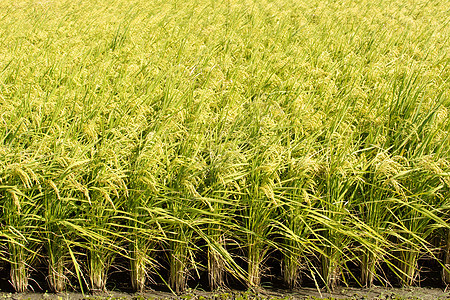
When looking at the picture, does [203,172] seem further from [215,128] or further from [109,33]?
[109,33]

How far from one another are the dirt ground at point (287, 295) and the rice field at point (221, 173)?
58 mm

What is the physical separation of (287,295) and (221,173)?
0.70m

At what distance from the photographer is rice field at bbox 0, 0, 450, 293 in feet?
7.77

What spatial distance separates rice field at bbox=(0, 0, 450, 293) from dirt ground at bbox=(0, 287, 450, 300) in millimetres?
58

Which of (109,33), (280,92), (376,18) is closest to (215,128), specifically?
(280,92)

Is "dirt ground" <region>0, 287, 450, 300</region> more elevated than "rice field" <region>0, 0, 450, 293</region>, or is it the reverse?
"rice field" <region>0, 0, 450, 293</region>

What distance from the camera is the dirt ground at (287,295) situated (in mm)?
2365

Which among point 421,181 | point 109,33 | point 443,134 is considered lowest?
point 421,181

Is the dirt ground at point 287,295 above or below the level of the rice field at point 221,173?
below

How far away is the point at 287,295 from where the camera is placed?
2.44m

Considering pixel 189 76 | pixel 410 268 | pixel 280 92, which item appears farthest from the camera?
pixel 189 76

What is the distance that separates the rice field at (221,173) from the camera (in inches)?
93.3

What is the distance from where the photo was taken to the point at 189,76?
3.80 m

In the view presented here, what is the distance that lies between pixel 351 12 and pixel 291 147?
4.47 metres
